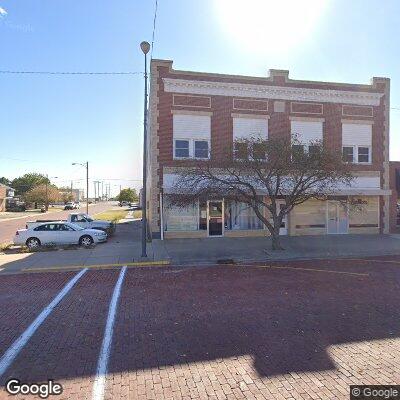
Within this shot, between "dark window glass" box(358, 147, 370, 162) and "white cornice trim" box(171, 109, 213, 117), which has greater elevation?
"white cornice trim" box(171, 109, 213, 117)

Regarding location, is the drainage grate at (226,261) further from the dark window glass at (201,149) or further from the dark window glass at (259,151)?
the dark window glass at (201,149)

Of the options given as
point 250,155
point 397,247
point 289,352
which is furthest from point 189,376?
point 397,247

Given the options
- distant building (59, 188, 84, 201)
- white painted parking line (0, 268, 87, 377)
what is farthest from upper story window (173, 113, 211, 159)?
distant building (59, 188, 84, 201)

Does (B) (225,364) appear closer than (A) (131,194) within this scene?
Yes

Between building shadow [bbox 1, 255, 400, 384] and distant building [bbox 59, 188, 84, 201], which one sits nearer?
building shadow [bbox 1, 255, 400, 384]

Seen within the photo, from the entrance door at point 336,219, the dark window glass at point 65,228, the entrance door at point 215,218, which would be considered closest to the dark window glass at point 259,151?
the entrance door at point 215,218

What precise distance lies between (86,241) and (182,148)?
290 inches

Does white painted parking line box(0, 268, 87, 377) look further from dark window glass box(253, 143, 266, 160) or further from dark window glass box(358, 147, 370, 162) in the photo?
dark window glass box(358, 147, 370, 162)

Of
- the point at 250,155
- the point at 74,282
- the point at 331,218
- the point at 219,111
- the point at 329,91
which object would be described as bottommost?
the point at 74,282

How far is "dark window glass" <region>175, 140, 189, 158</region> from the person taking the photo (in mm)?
19531

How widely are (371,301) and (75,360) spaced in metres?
6.50

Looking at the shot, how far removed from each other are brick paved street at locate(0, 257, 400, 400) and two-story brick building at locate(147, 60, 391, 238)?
9.85 m

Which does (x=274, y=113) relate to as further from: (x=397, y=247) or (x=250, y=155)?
(x=397, y=247)

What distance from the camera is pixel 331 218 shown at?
70.5ft
